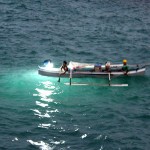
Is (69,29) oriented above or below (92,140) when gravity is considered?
above

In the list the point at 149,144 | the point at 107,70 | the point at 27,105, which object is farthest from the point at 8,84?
the point at 149,144

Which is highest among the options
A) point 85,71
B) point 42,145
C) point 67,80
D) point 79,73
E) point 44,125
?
point 85,71

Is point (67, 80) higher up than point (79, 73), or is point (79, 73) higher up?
point (79, 73)

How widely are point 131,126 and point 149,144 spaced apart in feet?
11.9

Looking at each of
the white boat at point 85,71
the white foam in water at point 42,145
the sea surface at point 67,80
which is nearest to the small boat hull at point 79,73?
the white boat at point 85,71

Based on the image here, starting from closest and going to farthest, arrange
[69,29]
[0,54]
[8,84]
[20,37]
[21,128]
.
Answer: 1. [21,128]
2. [8,84]
3. [0,54]
4. [20,37]
5. [69,29]

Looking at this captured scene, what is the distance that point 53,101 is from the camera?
45969mm

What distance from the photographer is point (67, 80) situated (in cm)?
5188

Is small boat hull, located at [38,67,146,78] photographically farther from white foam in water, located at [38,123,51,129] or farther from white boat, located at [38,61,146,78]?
white foam in water, located at [38,123,51,129]

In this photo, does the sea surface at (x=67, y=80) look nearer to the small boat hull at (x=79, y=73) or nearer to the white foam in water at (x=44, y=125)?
the white foam in water at (x=44, y=125)

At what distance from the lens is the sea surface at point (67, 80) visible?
127 ft

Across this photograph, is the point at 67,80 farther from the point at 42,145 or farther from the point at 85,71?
the point at 42,145

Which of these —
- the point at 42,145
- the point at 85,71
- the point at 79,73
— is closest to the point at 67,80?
the point at 79,73

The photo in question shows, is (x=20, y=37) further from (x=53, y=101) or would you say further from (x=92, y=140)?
(x=92, y=140)
